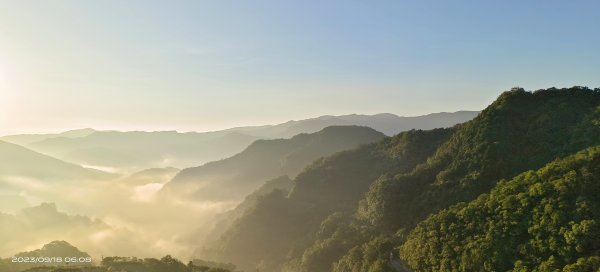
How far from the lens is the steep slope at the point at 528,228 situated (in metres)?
35.5

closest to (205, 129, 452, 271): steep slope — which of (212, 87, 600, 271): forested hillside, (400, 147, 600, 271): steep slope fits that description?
(212, 87, 600, 271): forested hillside

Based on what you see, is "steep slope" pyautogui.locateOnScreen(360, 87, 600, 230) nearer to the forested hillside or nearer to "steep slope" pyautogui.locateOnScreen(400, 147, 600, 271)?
the forested hillside

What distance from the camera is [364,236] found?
68.8 metres

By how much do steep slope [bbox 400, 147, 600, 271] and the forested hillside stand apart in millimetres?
258

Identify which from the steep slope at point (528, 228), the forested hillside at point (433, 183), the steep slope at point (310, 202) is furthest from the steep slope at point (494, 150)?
the steep slope at point (310, 202)

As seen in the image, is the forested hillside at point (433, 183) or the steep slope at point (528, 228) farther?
the forested hillside at point (433, 183)

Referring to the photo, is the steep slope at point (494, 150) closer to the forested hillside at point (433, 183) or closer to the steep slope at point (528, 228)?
the forested hillside at point (433, 183)

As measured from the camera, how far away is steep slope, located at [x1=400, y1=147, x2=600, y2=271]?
35469mm

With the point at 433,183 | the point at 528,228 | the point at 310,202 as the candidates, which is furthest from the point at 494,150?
the point at 310,202

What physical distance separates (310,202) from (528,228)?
7108cm

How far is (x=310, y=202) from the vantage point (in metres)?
108

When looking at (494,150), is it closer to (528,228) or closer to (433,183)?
(433,183)

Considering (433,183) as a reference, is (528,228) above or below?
below

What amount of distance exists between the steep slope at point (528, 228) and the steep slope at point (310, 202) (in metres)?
40.6
